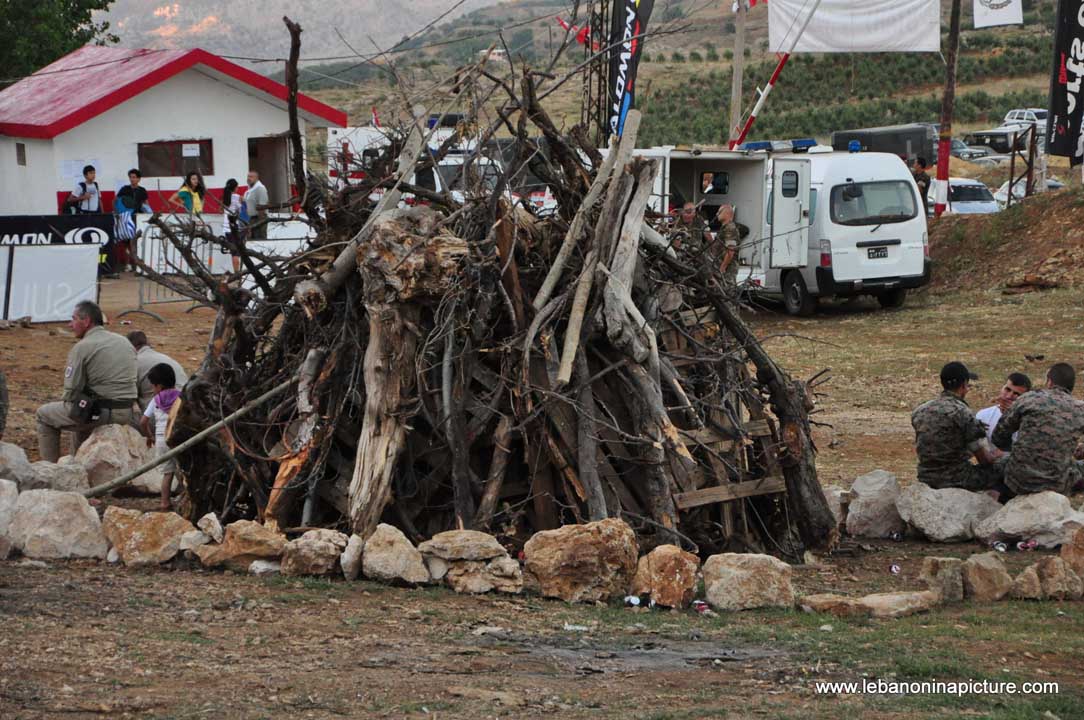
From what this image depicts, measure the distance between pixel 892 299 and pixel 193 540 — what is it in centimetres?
1605

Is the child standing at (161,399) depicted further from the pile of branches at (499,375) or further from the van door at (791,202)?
the van door at (791,202)

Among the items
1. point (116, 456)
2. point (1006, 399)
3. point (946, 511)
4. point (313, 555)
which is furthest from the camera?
point (116, 456)

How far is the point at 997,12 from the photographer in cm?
2850

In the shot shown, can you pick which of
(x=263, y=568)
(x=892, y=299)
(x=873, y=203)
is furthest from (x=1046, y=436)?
(x=892, y=299)

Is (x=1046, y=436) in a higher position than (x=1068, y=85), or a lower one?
lower

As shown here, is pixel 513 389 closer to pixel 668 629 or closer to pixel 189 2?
pixel 668 629

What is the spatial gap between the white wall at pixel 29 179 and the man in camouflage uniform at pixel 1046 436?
19911 mm

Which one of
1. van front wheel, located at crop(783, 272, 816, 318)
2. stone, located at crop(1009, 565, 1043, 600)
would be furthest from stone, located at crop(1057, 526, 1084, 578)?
van front wheel, located at crop(783, 272, 816, 318)

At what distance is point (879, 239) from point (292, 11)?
123 m

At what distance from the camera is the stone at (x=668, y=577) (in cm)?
744

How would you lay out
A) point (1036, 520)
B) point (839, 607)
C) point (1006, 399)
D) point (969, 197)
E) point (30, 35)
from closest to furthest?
point (839, 607) < point (1036, 520) < point (1006, 399) < point (969, 197) < point (30, 35)

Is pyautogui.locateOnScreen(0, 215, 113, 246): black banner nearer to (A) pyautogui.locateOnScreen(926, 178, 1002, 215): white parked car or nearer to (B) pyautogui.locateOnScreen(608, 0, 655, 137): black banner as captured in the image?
(B) pyautogui.locateOnScreen(608, 0, 655, 137): black banner

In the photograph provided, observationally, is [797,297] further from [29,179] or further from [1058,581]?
[29,179]

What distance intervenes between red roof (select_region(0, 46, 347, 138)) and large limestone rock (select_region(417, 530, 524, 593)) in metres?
18.3
